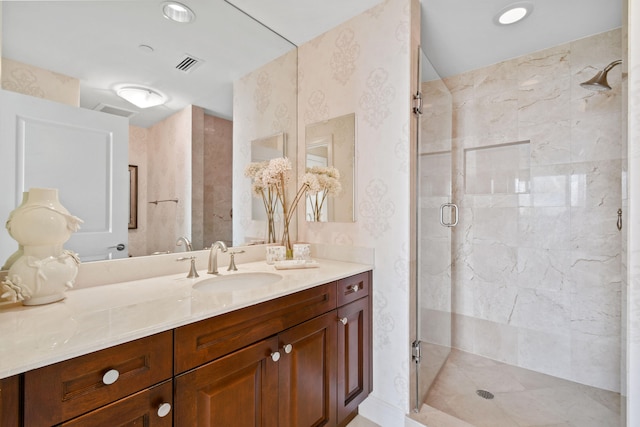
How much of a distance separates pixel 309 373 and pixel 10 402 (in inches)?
38.1

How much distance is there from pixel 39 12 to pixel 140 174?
0.68 m

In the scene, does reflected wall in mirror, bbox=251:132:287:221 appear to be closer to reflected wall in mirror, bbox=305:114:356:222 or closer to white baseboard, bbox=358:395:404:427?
reflected wall in mirror, bbox=305:114:356:222

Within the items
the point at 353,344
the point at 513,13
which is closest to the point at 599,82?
the point at 513,13

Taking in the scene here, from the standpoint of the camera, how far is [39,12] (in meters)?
1.09

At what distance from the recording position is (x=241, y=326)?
1.01 meters

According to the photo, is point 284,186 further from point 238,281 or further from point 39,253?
point 39,253

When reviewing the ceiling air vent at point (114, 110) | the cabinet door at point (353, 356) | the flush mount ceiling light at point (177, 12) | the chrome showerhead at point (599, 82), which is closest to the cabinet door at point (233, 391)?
the cabinet door at point (353, 356)

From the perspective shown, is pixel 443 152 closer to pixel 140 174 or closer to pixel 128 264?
pixel 140 174

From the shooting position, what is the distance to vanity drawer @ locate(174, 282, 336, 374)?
86 cm

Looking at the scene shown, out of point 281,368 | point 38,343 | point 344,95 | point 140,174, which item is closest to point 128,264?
point 140,174

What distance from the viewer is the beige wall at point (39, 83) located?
3.41ft

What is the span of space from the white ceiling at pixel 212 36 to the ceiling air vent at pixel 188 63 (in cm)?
2

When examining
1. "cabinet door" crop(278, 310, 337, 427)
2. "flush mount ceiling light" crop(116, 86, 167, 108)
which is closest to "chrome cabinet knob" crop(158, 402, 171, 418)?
"cabinet door" crop(278, 310, 337, 427)

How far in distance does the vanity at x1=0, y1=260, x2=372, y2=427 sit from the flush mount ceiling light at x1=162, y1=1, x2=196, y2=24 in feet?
4.33
